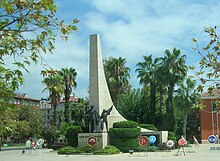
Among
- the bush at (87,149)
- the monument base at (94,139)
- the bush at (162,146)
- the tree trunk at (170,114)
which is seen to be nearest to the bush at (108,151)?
the monument base at (94,139)

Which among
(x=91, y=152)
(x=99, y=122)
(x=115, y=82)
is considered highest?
(x=115, y=82)

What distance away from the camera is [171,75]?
4666 cm

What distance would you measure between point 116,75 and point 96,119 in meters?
19.7

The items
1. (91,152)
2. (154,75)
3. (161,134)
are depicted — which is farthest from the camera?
(154,75)

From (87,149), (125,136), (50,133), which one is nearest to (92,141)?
(87,149)

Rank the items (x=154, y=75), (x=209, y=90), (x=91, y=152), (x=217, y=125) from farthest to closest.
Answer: (x=217, y=125) → (x=154, y=75) → (x=91, y=152) → (x=209, y=90)

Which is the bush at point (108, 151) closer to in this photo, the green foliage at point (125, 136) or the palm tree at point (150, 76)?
the green foliage at point (125, 136)

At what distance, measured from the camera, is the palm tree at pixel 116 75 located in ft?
175

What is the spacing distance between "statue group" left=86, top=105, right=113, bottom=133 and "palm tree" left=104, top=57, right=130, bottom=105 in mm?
18291

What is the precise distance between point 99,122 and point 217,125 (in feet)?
100

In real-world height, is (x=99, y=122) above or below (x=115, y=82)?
below

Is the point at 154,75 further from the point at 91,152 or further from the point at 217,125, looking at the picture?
the point at 91,152

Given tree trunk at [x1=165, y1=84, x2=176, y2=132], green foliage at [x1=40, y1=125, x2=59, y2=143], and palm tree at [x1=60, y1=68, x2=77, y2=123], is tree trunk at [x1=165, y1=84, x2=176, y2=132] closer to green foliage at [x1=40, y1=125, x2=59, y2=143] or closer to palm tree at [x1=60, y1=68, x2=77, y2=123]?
palm tree at [x1=60, y1=68, x2=77, y2=123]

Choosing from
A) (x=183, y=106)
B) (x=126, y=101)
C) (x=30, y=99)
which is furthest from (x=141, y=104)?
(x=30, y=99)
